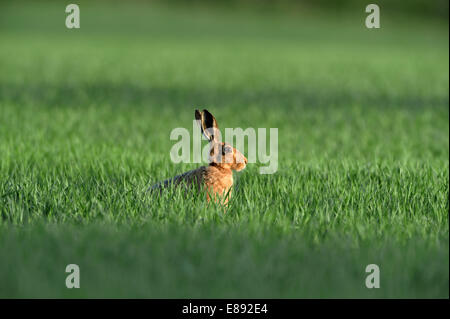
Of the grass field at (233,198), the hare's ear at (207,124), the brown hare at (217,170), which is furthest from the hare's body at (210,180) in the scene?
the hare's ear at (207,124)

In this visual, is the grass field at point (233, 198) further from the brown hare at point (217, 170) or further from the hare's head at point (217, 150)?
the hare's head at point (217, 150)

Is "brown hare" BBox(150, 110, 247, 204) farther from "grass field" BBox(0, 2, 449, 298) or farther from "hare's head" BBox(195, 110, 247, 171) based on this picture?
"grass field" BBox(0, 2, 449, 298)

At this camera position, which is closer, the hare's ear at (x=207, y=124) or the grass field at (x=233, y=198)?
the grass field at (x=233, y=198)

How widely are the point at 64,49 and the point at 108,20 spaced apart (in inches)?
734

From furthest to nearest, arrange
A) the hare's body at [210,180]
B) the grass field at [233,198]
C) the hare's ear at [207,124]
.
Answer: the hare's body at [210,180] → the hare's ear at [207,124] → the grass field at [233,198]

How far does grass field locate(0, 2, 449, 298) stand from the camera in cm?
342

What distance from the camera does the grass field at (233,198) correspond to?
342cm

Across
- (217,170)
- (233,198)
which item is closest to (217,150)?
(217,170)

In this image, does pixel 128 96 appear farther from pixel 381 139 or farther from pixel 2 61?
pixel 2 61

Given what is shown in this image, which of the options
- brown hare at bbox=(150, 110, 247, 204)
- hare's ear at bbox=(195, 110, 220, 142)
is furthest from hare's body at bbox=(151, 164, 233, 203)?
hare's ear at bbox=(195, 110, 220, 142)

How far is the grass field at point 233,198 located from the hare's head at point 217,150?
30 cm

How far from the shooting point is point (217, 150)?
443 centimetres

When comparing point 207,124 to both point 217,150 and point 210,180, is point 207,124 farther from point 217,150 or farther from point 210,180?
point 210,180
